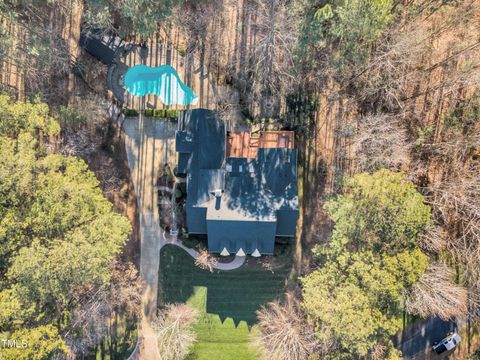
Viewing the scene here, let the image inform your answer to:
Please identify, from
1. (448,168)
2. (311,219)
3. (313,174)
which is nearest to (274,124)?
(313,174)

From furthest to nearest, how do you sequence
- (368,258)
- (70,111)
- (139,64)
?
1. (139,64)
2. (70,111)
3. (368,258)

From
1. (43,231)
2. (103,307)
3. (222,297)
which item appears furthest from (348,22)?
(103,307)

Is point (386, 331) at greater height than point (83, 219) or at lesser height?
lesser

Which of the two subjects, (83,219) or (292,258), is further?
(292,258)

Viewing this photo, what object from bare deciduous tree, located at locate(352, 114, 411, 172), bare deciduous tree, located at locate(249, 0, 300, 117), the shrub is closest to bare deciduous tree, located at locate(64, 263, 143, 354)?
the shrub

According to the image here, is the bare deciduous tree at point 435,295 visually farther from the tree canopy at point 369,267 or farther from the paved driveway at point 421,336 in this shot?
the paved driveway at point 421,336

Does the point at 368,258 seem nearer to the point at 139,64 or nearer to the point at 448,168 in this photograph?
the point at 448,168

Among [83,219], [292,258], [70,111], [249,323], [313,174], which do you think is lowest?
[249,323]

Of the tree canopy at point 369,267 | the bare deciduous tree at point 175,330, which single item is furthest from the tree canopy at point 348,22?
the bare deciduous tree at point 175,330
